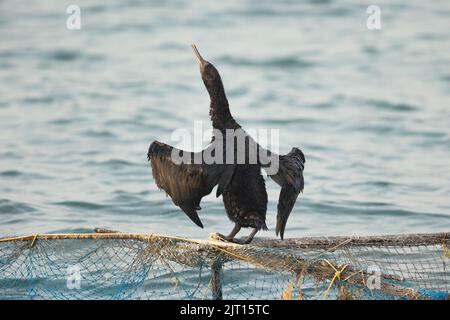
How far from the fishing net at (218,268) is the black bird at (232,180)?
10.4 inches

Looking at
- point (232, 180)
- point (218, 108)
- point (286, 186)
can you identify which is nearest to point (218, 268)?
point (232, 180)

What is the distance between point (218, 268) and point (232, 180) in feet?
2.35

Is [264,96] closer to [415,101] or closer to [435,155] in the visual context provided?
[415,101]

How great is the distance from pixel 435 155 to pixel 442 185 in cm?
187

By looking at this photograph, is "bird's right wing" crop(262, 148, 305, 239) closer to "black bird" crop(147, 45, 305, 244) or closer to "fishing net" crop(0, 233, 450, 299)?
"black bird" crop(147, 45, 305, 244)

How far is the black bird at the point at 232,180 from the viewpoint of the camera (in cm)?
748

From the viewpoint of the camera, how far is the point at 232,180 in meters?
7.63

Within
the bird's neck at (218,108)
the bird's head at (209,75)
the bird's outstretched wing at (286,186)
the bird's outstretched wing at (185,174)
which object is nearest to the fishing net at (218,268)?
the bird's outstretched wing at (286,186)

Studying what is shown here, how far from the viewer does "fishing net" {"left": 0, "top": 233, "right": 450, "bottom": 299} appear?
707 centimetres

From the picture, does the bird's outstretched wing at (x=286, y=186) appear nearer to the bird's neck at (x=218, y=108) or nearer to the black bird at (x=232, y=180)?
the black bird at (x=232, y=180)

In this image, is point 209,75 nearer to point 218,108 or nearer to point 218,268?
point 218,108

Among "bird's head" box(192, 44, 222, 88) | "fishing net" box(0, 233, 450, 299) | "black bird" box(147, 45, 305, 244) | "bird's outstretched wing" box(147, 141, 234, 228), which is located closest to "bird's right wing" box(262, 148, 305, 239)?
"black bird" box(147, 45, 305, 244)
